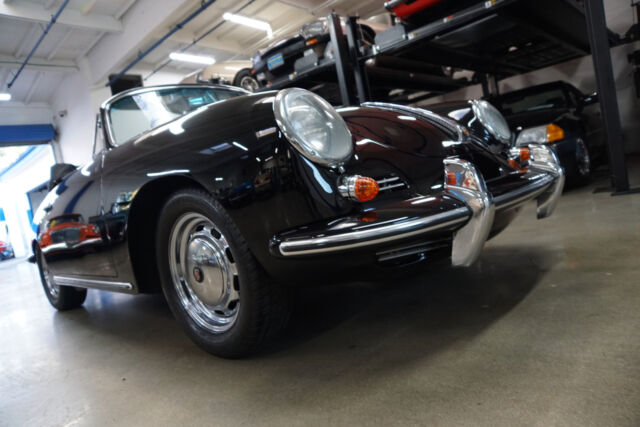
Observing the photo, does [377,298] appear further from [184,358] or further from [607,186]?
[607,186]

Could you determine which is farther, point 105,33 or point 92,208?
point 105,33

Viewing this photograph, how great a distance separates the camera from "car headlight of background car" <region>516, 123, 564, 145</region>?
163 inches

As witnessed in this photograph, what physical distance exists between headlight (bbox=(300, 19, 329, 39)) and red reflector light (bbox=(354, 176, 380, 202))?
161 inches

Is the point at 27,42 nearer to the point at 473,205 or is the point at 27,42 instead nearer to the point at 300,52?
the point at 300,52

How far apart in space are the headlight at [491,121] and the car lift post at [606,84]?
77.9 inches

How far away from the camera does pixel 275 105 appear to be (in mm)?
1417

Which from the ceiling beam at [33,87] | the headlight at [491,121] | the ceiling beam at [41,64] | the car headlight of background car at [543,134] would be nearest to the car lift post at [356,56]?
the car headlight of background car at [543,134]

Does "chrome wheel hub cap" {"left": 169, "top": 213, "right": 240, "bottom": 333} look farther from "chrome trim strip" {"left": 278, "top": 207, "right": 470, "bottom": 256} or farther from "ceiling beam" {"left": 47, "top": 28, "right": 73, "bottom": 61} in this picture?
"ceiling beam" {"left": 47, "top": 28, "right": 73, "bottom": 61}

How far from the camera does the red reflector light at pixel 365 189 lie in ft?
4.37

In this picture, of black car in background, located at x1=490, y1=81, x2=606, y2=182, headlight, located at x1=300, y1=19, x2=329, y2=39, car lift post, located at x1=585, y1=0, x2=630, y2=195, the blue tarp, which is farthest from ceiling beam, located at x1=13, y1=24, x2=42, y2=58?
car lift post, located at x1=585, y1=0, x2=630, y2=195

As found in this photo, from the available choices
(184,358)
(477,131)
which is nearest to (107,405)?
(184,358)

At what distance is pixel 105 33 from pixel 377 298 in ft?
38.3

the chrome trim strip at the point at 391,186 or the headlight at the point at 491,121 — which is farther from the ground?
the headlight at the point at 491,121

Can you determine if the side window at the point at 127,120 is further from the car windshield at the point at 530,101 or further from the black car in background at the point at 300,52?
the car windshield at the point at 530,101
